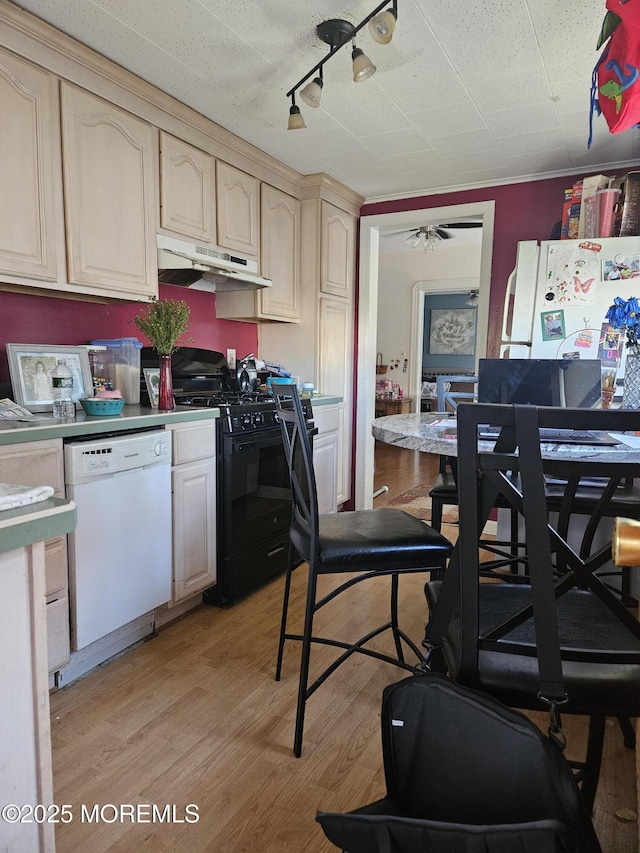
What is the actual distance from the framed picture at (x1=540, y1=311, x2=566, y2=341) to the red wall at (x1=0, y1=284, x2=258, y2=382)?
1927 millimetres

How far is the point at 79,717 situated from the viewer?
1.66 m

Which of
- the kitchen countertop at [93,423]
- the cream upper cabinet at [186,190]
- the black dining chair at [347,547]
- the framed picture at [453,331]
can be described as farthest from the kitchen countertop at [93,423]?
the framed picture at [453,331]

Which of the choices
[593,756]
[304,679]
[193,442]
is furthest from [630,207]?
[304,679]

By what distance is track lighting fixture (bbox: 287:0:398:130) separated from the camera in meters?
1.59

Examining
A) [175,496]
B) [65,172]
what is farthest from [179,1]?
[175,496]

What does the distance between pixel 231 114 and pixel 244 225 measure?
0.57m

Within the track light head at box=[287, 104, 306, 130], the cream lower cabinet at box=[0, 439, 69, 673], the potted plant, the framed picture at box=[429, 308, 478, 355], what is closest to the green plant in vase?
the track light head at box=[287, 104, 306, 130]

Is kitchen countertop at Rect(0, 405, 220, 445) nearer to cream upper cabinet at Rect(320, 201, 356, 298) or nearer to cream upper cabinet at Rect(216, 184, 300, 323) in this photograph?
cream upper cabinet at Rect(216, 184, 300, 323)

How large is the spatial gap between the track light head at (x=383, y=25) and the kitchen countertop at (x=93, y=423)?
147 centimetres

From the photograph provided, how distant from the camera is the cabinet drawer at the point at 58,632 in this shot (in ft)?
5.54

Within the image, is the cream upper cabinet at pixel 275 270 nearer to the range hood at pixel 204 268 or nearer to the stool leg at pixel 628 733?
the range hood at pixel 204 268

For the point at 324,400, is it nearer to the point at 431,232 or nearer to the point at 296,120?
the point at 296,120

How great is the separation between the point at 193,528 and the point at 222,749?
Result: 3.10ft

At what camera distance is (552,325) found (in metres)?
2.66
